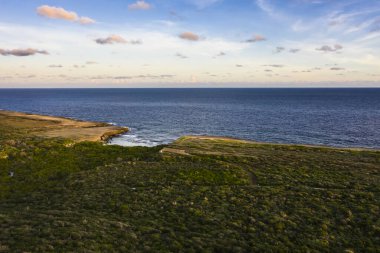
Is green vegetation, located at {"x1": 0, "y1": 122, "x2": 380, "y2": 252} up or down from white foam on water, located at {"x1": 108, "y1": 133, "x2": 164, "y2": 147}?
up

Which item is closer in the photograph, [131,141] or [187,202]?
[187,202]

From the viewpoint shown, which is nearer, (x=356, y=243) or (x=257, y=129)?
(x=356, y=243)

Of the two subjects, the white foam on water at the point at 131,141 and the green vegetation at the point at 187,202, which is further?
the white foam on water at the point at 131,141

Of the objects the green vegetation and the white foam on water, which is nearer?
the green vegetation

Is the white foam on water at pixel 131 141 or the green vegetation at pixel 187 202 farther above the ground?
the green vegetation at pixel 187 202

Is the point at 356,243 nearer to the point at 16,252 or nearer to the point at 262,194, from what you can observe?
the point at 262,194

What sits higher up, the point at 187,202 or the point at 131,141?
the point at 187,202

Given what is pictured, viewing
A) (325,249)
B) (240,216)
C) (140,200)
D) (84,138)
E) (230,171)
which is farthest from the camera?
(84,138)

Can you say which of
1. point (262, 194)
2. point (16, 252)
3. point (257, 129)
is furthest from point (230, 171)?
point (257, 129)
